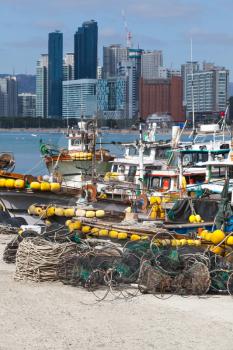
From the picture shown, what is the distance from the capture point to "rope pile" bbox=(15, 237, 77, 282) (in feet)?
44.9

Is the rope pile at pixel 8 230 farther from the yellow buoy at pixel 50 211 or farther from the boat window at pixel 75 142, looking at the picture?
the boat window at pixel 75 142

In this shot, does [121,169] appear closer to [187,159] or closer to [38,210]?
[187,159]

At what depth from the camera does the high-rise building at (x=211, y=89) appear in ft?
198

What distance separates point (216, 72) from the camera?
65.2m

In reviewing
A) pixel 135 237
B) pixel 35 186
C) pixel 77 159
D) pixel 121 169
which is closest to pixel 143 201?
pixel 35 186

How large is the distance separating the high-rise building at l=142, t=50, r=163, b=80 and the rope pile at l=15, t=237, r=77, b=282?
249 ft

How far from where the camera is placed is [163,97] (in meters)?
72.7

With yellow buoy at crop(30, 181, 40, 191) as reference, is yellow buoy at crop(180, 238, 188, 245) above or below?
below

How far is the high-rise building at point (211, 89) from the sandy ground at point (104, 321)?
46.0 meters

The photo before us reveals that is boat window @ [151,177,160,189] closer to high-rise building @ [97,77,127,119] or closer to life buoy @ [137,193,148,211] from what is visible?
life buoy @ [137,193,148,211]

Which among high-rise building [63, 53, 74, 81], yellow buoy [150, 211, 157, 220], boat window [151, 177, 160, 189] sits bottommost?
yellow buoy [150, 211, 157, 220]

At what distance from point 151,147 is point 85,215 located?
7833 millimetres

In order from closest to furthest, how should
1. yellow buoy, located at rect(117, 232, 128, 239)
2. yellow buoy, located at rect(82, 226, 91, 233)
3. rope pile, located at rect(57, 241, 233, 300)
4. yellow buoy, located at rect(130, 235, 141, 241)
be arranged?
1. rope pile, located at rect(57, 241, 233, 300)
2. yellow buoy, located at rect(130, 235, 141, 241)
3. yellow buoy, located at rect(117, 232, 128, 239)
4. yellow buoy, located at rect(82, 226, 91, 233)

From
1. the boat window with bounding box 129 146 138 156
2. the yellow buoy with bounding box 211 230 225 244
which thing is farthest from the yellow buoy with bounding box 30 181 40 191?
the yellow buoy with bounding box 211 230 225 244
